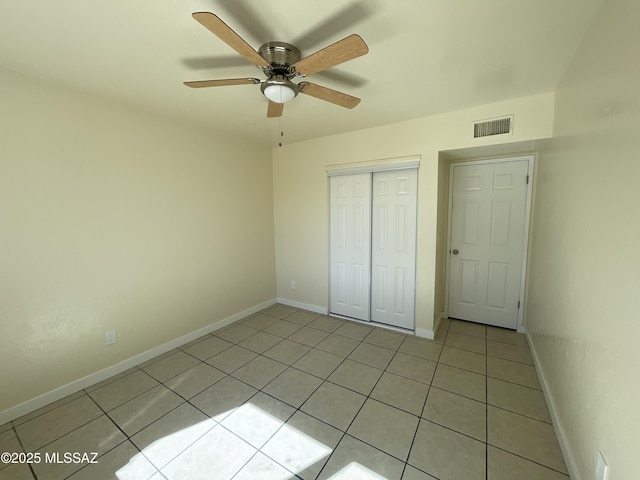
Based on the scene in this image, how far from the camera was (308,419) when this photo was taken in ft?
6.03

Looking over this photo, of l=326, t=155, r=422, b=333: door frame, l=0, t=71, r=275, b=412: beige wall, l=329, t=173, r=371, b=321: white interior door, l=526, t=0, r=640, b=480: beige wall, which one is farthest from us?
l=329, t=173, r=371, b=321: white interior door

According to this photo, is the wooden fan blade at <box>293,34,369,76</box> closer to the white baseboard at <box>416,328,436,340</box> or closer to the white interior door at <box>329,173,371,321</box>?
the white interior door at <box>329,173,371,321</box>

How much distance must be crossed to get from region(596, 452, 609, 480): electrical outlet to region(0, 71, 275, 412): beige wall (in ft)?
10.7

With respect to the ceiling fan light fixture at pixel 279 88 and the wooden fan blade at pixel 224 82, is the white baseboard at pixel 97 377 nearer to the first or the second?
the wooden fan blade at pixel 224 82

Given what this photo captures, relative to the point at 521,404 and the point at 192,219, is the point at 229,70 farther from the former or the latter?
the point at 521,404

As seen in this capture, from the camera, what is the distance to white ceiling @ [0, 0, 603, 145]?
129cm

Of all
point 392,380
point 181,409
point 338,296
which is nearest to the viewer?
point 181,409

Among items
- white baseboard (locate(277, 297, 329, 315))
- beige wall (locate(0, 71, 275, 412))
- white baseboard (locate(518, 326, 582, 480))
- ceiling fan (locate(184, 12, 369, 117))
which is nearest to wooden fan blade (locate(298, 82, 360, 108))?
ceiling fan (locate(184, 12, 369, 117))

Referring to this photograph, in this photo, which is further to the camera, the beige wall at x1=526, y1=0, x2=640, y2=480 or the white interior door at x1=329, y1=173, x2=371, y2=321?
the white interior door at x1=329, y1=173, x2=371, y2=321

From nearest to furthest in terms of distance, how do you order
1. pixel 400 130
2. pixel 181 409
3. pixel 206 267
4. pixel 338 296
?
pixel 181 409, pixel 400 130, pixel 206 267, pixel 338 296

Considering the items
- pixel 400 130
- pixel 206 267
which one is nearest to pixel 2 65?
pixel 206 267

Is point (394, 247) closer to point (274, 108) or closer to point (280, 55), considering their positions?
point (274, 108)

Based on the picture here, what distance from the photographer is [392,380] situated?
7.38 ft

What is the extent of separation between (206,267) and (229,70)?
212 cm
